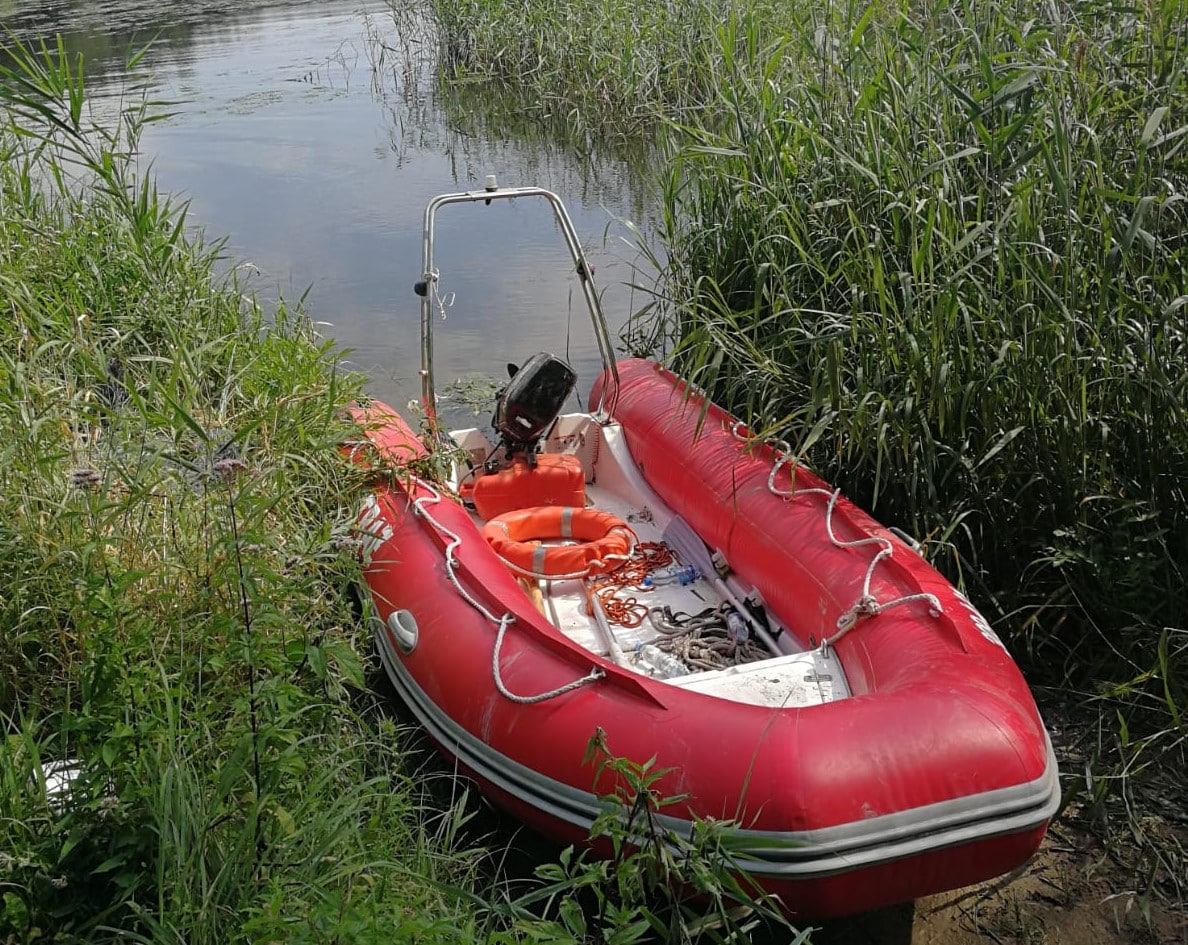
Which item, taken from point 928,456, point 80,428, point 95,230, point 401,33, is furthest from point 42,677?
point 401,33

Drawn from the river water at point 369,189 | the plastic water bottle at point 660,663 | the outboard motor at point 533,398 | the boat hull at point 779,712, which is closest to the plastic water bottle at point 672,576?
the boat hull at point 779,712

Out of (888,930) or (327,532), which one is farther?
(327,532)

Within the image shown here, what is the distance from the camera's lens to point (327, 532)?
290 centimetres

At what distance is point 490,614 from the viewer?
2.98 metres

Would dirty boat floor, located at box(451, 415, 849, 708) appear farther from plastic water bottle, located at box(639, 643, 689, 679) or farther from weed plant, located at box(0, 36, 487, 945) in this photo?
weed plant, located at box(0, 36, 487, 945)

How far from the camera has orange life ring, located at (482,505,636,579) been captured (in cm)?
362

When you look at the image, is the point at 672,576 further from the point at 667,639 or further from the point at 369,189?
the point at 369,189

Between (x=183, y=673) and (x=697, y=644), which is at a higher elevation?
(x=183, y=673)

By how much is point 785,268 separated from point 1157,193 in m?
1.06

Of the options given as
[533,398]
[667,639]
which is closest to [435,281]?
[533,398]

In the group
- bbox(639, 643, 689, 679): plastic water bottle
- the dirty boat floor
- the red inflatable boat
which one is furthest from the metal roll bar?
bbox(639, 643, 689, 679): plastic water bottle

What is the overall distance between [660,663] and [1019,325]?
4.34ft

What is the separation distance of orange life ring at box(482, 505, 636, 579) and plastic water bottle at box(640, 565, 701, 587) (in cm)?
11

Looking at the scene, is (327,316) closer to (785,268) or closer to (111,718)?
(785,268)
